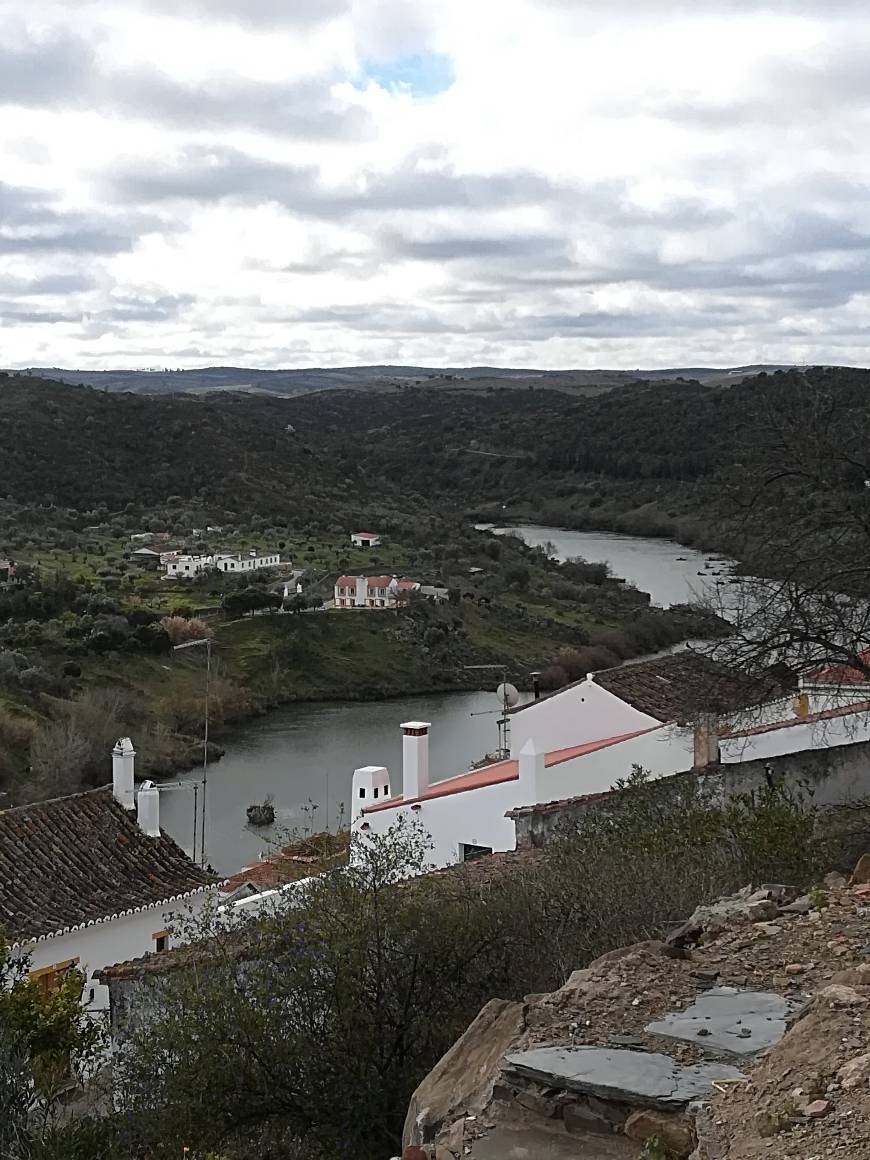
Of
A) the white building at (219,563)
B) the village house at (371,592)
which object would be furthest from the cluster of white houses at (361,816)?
the white building at (219,563)

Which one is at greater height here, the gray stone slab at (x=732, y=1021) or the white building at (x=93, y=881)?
the gray stone slab at (x=732, y=1021)

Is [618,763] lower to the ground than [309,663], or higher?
higher

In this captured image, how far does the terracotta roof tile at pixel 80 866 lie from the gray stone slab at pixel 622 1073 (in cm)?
720

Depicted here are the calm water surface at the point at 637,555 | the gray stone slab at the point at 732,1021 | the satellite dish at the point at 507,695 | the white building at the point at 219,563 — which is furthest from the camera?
the white building at the point at 219,563

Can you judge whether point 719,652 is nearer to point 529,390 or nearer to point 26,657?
point 26,657

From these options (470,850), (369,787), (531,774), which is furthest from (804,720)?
(369,787)

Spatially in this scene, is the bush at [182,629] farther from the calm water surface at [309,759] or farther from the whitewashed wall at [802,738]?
the whitewashed wall at [802,738]

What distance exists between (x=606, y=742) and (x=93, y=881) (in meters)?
4.84

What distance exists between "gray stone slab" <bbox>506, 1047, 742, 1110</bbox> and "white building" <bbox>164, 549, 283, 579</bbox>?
48.5 metres

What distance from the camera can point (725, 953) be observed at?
5105mm

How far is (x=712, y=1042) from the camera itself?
13.7 ft

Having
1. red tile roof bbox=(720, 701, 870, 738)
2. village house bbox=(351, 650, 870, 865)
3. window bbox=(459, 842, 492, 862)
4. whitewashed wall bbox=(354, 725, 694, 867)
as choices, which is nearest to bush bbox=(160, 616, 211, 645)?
village house bbox=(351, 650, 870, 865)

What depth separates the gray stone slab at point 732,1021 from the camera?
4.13 meters

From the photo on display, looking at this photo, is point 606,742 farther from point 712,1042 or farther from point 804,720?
point 712,1042
